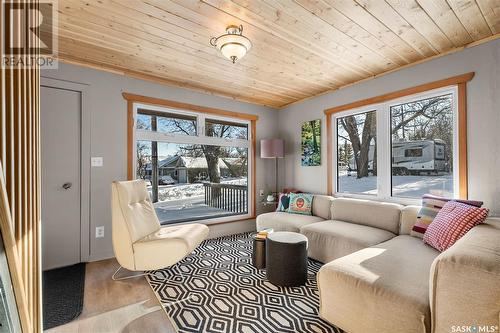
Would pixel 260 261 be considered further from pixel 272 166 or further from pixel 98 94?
pixel 98 94

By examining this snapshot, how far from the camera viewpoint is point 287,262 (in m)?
2.21

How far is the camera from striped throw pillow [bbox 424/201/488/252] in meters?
1.87

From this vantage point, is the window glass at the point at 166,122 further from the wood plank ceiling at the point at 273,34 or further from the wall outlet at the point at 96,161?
the wall outlet at the point at 96,161

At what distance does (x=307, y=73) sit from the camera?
3.11 m

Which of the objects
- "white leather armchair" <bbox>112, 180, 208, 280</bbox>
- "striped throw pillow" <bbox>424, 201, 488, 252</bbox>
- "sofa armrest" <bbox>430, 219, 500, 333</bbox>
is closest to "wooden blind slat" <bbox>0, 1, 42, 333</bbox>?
"white leather armchair" <bbox>112, 180, 208, 280</bbox>

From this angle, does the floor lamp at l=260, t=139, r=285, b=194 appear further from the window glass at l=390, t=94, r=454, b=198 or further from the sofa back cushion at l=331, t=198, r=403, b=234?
the window glass at l=390, t=94, r=454, b=198

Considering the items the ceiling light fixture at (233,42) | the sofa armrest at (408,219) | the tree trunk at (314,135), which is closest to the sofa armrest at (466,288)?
the sofa armrest at (408,219)

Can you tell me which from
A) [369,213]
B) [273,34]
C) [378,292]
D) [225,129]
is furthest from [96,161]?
[369,213]

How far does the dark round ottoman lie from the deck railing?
197 centimetres

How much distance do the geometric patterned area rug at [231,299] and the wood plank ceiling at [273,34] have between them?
2.34m

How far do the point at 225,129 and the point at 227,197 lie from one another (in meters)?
1.20

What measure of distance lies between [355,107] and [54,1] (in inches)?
135

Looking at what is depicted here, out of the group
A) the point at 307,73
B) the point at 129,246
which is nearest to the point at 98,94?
the point at 129,246

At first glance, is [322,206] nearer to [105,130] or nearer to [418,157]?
[418,157]
